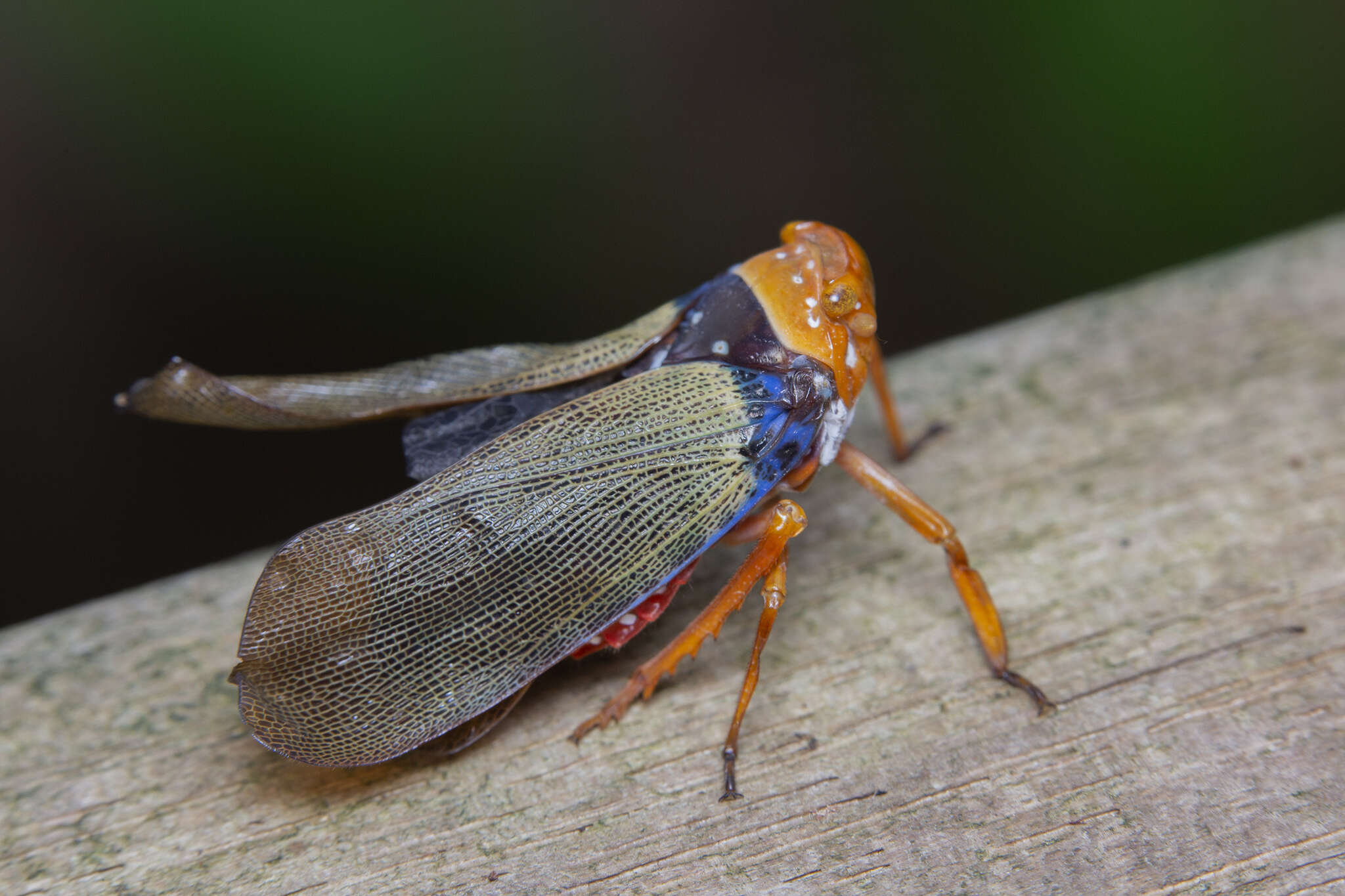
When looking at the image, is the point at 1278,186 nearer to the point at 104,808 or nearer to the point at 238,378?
the point at 238,378

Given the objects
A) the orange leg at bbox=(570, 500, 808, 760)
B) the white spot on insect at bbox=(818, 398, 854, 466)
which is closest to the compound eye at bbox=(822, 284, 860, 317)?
the white spot on insect at bbox=(818, 398, 854, 466)

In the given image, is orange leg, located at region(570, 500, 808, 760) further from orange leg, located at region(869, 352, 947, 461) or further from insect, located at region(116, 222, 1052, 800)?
orange leg, located at region(869, 352, 947, 461)

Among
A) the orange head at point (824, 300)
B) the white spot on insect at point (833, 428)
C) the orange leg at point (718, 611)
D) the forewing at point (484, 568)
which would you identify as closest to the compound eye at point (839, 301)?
the orange head at point (824, 300)

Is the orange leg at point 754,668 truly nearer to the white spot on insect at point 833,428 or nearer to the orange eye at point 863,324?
the white spot on insect at point 833,428

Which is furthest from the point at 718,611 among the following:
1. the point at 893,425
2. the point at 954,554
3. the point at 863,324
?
the point at 893,425

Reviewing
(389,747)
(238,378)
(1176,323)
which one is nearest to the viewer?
(389,747)

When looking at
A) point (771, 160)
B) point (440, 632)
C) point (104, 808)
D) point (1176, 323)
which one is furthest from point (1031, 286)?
point (104, 808)

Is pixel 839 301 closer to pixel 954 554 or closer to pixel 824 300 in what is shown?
pixel 824 300
